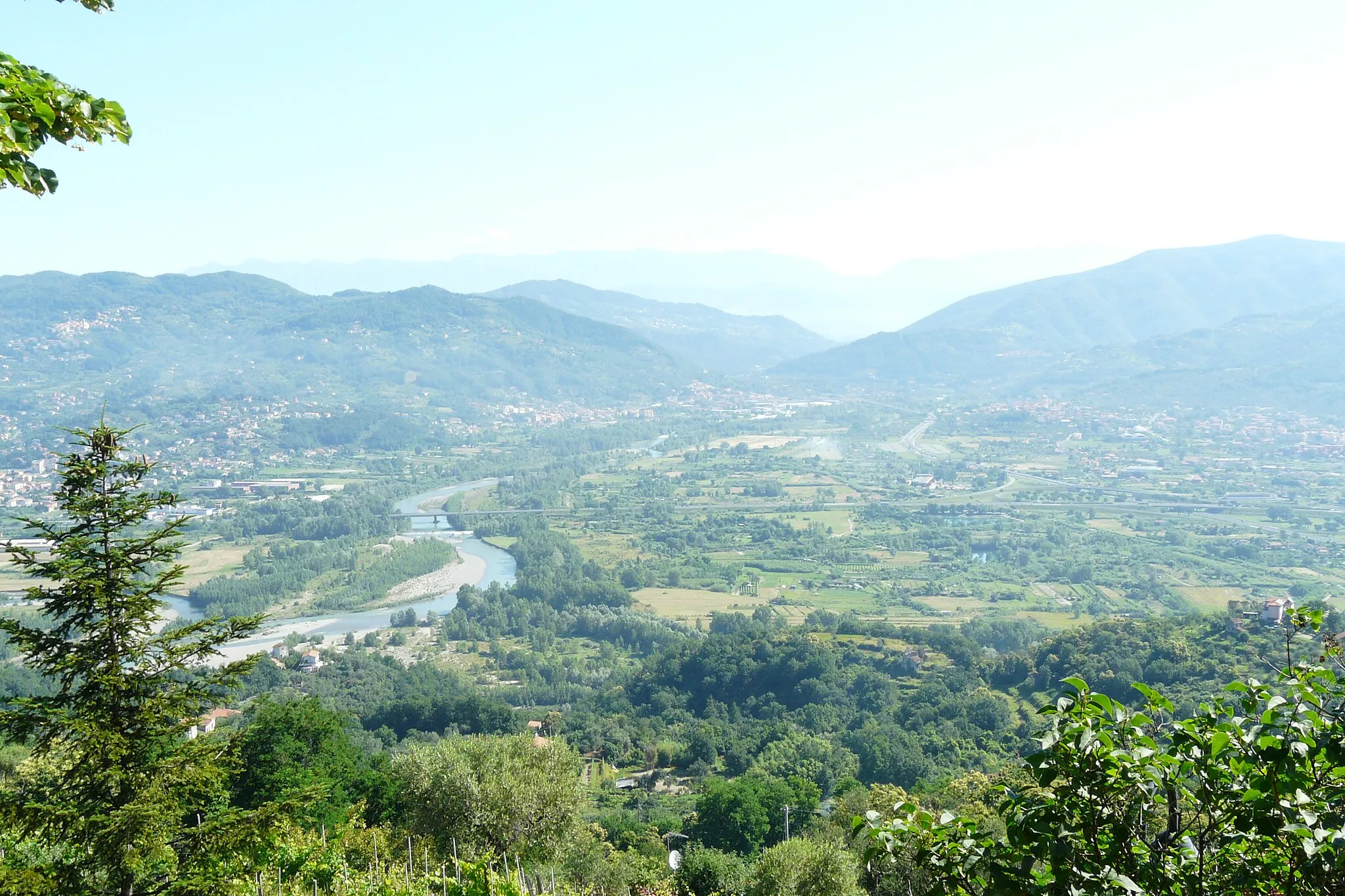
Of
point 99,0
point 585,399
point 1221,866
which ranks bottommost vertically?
point 585,399

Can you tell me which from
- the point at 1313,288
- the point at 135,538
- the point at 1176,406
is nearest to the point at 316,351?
the point at 1176,406

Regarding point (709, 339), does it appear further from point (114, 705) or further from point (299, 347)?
point (114, 705)

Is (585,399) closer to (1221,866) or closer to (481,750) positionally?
(481,750)

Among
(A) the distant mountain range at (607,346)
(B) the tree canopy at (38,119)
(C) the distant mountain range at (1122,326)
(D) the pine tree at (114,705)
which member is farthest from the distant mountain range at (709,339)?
(B) the tree canopy at (38,119)

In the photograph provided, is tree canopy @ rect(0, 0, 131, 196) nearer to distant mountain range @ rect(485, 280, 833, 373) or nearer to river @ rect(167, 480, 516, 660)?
river @ rect(167, 480, 516, 660)

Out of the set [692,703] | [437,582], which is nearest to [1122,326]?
[437,582]

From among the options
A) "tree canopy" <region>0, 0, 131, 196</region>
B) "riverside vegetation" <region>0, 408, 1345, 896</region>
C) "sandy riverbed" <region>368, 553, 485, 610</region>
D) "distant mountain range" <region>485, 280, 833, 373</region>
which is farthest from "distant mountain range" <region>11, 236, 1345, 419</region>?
"tree canopy" <region>0, 0, 131, 196</region>
